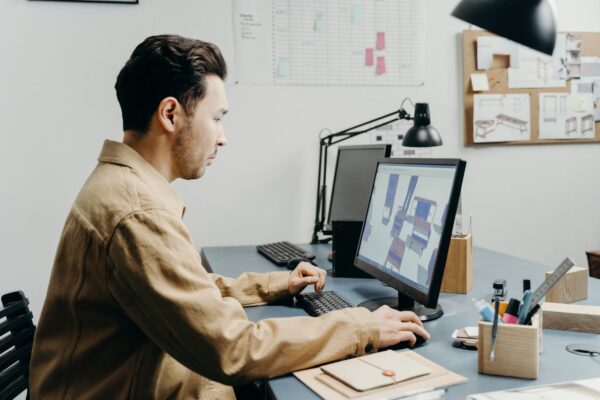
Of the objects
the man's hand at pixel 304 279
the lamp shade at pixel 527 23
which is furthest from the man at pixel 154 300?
the lamp shade at pixel 527 23

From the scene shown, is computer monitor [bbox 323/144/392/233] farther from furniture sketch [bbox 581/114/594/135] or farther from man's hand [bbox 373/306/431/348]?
furniture sketch [bbox 581/114/594/135]

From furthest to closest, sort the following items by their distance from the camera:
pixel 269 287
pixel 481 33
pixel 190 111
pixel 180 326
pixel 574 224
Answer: pixel 574 224
pixel 481 33
pixel 269 287
pixel 190 111
pixel 180 326

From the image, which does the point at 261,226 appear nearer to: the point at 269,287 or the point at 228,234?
the point at 228,234

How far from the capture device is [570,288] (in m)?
1.45

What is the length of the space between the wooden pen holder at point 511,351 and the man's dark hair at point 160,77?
28.9 inches

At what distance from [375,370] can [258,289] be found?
0.63 m

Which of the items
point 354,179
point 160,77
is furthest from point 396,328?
point 354,179

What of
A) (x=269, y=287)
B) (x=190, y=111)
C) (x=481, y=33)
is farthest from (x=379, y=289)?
(x=481, y=33)

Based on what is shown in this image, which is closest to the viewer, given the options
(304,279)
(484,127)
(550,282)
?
(550,282)

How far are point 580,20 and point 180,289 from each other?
2817mm

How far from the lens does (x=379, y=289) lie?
→ 1717 millimetres

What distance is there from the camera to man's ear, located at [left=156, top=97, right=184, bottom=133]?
1.17 meters

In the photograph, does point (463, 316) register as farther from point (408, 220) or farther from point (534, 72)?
point (534, 72)

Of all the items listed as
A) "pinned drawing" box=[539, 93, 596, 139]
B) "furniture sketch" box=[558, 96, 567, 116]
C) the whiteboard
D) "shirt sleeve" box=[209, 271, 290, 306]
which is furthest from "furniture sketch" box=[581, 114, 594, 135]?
"shirt sleeve" box=[209, 271, 290, 306]
